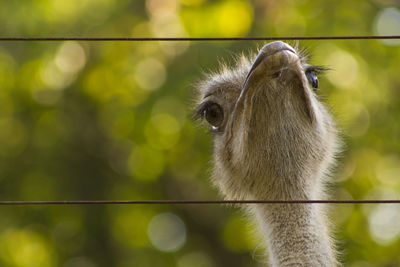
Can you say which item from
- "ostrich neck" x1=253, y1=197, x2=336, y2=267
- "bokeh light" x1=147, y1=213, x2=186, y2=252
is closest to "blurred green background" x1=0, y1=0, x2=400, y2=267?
"bokeh light" x1=147, y1=213, x2=186, y2=252

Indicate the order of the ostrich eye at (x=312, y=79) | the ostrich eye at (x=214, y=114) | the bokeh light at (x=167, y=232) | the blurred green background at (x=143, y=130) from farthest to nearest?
the bokeh light at (x=167, y=232)
the blurred green background at (x=143, y=130)
the ostrich eye at (x=214, y=114)
the ostrich eye at (x=312, y=79)

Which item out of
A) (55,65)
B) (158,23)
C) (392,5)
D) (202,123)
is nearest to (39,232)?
(55,65)

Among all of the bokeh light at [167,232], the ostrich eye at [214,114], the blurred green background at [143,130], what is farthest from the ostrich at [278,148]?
the bokeh light at [167,232]

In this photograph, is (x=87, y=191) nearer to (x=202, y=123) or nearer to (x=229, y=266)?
(x=229, y=266)

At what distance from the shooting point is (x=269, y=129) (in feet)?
12.9

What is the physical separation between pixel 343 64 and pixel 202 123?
7285mm

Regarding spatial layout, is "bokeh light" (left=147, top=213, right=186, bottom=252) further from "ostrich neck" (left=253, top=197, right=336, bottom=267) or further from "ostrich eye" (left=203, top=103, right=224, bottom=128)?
"ostrich neck" (left=253, top=197, right=336, bottom=267)

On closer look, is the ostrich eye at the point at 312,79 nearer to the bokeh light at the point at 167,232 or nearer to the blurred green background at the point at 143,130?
the blurred green background at the point at 143,130

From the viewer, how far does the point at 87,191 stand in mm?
12164

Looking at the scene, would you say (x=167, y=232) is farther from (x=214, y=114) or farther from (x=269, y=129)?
(x=269, y=129)

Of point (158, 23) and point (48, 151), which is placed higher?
point (158, 23)

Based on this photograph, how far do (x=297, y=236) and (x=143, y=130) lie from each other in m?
8.62

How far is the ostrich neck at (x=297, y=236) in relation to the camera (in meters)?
3.75

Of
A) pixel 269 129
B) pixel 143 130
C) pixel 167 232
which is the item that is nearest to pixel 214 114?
pixel 269 129
